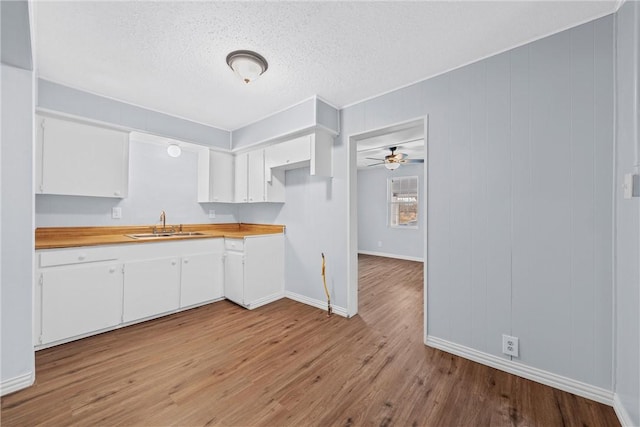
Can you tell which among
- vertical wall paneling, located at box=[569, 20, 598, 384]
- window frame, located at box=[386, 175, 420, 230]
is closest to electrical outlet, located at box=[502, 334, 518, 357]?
vertical wall paneling, located at box=[569, 20, 598, 384]

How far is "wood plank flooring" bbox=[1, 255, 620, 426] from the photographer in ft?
4.96

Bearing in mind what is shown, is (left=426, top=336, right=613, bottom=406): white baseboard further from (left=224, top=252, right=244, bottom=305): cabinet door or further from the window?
the window

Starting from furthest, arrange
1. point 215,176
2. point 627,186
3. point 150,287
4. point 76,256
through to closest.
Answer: point 215,176 < point 150,287 < point 76,256 < point 627,186

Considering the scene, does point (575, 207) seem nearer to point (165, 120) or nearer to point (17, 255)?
point (17, 255)

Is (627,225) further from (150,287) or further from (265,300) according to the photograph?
(150,287)

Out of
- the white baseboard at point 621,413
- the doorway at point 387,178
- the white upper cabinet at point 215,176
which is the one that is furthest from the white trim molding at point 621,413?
the white upper cabinet at point 215,176

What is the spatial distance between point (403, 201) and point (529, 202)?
493 centimetres

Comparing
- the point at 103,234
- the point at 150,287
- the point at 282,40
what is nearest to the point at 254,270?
the point at 150,287

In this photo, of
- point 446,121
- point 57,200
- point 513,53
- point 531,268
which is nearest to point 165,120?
point 57,200

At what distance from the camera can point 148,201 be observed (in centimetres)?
340

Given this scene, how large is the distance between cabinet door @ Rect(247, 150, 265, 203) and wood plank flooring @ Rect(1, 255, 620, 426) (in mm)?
1689

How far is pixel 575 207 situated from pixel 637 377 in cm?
96

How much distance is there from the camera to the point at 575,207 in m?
1.70

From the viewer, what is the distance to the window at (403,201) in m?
6.55
